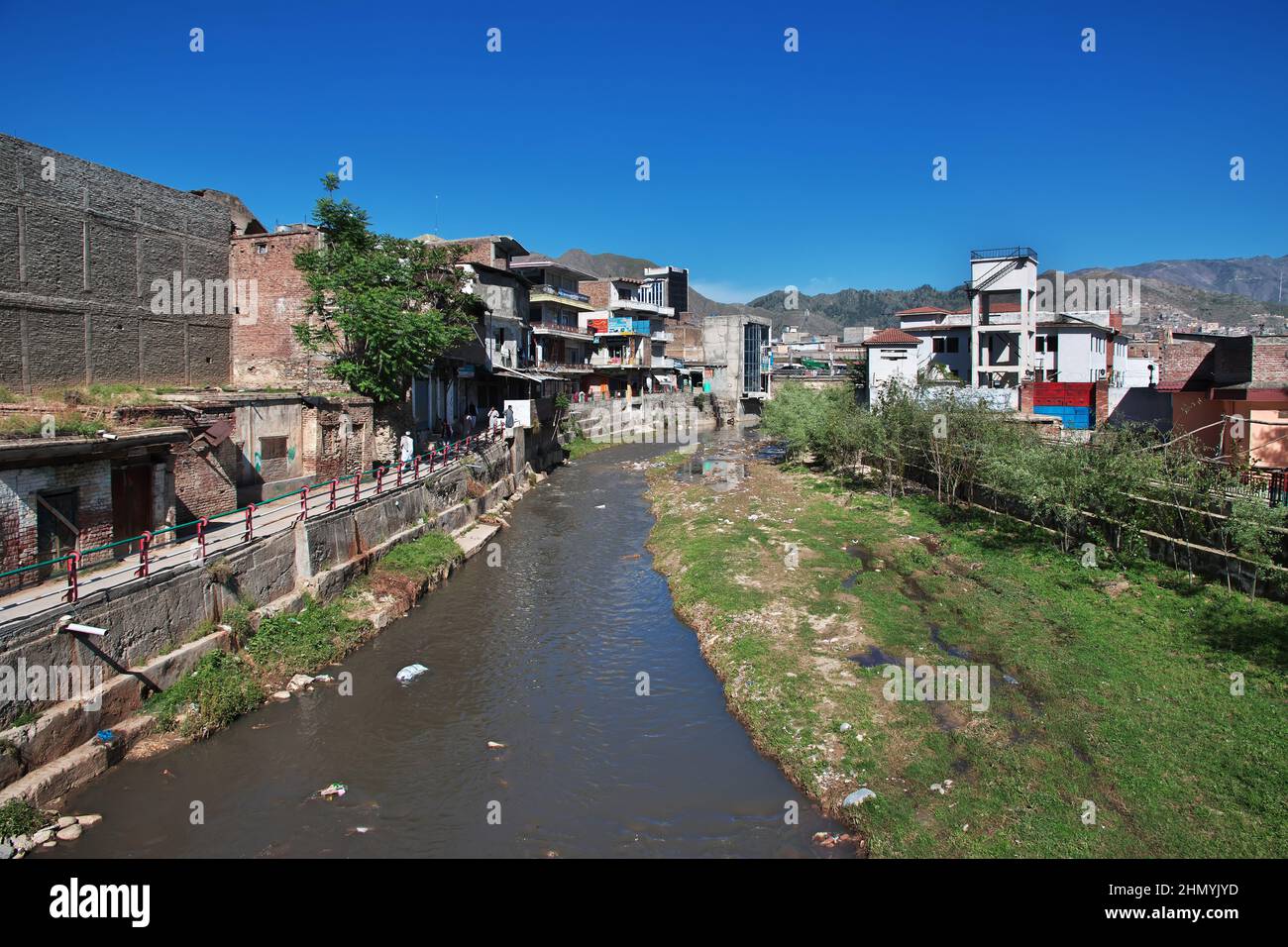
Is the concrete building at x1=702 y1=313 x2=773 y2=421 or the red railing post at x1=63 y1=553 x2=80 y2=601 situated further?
the concrete building at x1=702 y1=313 x2=773 y2=421

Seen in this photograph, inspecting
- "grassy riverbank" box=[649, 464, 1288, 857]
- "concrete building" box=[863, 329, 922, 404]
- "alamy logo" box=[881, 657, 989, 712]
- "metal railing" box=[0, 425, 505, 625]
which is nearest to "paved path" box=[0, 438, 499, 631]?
"metal railing" box=[0, 425, 505, 625]

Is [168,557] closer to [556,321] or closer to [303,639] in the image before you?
[303,639]

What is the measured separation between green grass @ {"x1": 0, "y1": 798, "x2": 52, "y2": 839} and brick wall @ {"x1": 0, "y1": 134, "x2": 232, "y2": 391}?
619 inches

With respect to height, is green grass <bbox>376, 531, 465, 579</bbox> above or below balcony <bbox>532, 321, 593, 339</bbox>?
below

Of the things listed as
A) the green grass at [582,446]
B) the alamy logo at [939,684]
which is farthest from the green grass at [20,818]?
the green grass at [582,446]

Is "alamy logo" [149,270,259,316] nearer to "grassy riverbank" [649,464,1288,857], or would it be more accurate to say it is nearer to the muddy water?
the muddy water

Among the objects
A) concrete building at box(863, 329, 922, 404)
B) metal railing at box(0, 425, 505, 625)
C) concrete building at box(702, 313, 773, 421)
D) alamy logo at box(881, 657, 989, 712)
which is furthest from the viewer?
concrete building at box(702, 313, 773, 421)

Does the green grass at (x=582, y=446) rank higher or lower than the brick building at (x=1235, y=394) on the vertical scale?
lower

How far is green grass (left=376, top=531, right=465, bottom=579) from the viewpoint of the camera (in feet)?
67.5

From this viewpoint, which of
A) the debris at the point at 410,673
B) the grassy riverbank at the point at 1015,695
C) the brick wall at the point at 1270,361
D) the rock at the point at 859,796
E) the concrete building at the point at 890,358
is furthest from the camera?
the concrete building at the point at 890,358

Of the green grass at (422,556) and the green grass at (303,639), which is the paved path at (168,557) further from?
the green grass at (303,639)

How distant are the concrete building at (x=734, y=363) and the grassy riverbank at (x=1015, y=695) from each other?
6275cm

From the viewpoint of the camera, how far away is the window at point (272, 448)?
22844 millimetres
